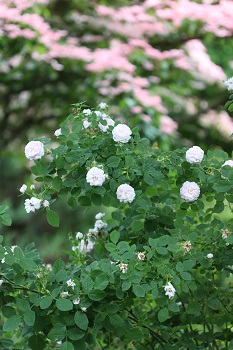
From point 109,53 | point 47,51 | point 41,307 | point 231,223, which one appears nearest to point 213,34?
point 109,53

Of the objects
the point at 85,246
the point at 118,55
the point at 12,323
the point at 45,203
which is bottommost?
the point at 118,55

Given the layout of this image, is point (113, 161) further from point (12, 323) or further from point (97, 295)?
point (12, 323)

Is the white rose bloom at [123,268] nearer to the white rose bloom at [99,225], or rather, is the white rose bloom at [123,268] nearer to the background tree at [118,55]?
the white rose bloom at [99,225]

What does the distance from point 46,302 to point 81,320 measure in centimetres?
8

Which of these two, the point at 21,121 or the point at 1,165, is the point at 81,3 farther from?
the point at 1,165

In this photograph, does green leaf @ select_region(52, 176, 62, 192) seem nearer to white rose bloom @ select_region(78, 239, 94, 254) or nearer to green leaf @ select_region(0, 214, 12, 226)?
green leaf @ select_region(0, 214, 12, 226)

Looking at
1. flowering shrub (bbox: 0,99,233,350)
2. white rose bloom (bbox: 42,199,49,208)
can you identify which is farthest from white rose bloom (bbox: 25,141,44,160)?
white rose bloom (bbox: 42,199,49,208)

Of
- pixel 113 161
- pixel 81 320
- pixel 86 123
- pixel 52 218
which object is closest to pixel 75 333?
pixel 81 320

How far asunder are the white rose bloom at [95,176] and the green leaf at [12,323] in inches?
13.2

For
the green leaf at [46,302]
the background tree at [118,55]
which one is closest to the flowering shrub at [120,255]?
the green leaf at [46,302]

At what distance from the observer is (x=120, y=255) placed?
1.49 meters

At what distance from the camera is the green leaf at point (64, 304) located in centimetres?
135

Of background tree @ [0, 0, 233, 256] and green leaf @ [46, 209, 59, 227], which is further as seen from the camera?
background tree @ [0, 0, 233, 256]

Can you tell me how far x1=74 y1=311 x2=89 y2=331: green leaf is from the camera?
1375mm
